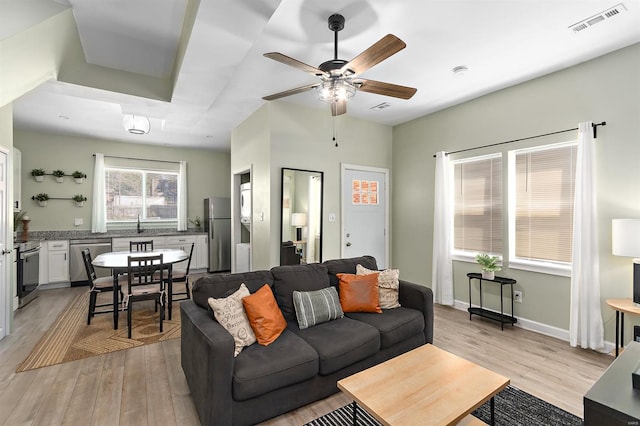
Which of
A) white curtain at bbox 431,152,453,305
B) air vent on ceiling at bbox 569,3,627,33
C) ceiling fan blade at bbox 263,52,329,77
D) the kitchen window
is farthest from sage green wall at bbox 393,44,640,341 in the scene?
the kitchen window

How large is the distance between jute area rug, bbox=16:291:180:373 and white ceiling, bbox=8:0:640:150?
2.73 meters

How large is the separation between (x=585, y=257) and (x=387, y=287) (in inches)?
79.9

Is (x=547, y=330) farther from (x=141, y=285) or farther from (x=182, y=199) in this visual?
(x=182, y=199)

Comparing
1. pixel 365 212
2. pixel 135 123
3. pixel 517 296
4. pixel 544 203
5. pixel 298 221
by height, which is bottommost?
pixel 517 296

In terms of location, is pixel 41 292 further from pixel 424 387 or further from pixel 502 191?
pixel 502 191

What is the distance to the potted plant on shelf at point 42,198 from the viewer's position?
18.4 ft

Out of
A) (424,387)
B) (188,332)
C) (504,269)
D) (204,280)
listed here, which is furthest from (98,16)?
(504,269)

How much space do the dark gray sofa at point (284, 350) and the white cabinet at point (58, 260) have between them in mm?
4686

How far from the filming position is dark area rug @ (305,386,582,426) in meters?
2.01

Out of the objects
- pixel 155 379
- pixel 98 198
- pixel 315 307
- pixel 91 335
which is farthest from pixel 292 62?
pixel 98 198

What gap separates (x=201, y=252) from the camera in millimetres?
6816

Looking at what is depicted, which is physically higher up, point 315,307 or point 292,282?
point 292,282

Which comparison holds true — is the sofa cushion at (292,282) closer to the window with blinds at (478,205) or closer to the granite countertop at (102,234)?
the window with blinds at (478,205)

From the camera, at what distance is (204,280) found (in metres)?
2.47
